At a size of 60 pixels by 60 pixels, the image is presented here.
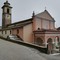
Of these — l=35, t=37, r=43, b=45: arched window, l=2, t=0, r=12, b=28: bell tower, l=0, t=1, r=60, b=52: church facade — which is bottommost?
l=35, t=37, r=43, b=45: arched window

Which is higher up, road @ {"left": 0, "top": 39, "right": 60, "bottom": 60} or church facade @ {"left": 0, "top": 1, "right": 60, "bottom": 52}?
church facade @ {"left": 0, "top": 1, "right": 60, "bottom": 52}

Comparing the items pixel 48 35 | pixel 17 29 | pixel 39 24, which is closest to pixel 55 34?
pixel 48 35

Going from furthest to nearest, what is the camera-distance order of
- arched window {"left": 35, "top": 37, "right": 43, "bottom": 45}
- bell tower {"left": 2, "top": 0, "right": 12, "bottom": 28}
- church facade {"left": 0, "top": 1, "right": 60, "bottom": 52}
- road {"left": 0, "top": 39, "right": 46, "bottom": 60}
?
bell tower {"left": 2, "top": 0, "right": 12, "bottom": 28}
arched window {"left": 35, "top": 37, "right": 43, "bottom": 45}
church facade {"left": 0, "top": 1, "right": 60, "bottom": 52}
road {"left": 0, "top": 39, "right": 46, "bottom": 60}

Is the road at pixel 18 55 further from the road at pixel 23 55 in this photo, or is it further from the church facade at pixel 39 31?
the church facade at pixel 39 31

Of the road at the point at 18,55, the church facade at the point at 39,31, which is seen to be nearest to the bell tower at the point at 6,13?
the church facade at the point at 39,31

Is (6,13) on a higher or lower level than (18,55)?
higher

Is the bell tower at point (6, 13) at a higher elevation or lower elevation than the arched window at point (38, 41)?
higher

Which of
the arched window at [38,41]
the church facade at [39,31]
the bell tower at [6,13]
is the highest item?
the bell tower at [6,13]

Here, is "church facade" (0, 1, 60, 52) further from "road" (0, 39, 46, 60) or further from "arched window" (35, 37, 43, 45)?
"road" (0, 39, 46, 60)

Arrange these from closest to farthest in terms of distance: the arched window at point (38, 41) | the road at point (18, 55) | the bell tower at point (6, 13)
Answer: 1. the road at point (18, 55)
2. the arched window at point (38, 41)
3. the bell tower at point (6, 13)

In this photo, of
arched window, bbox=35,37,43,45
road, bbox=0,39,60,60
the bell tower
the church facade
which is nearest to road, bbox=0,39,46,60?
road, bbox=0,39,60,60

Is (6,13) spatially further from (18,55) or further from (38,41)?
(18,55)

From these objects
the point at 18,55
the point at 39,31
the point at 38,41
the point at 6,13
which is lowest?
the point at 38,41

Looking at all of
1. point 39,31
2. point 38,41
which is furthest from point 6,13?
point 39,31
